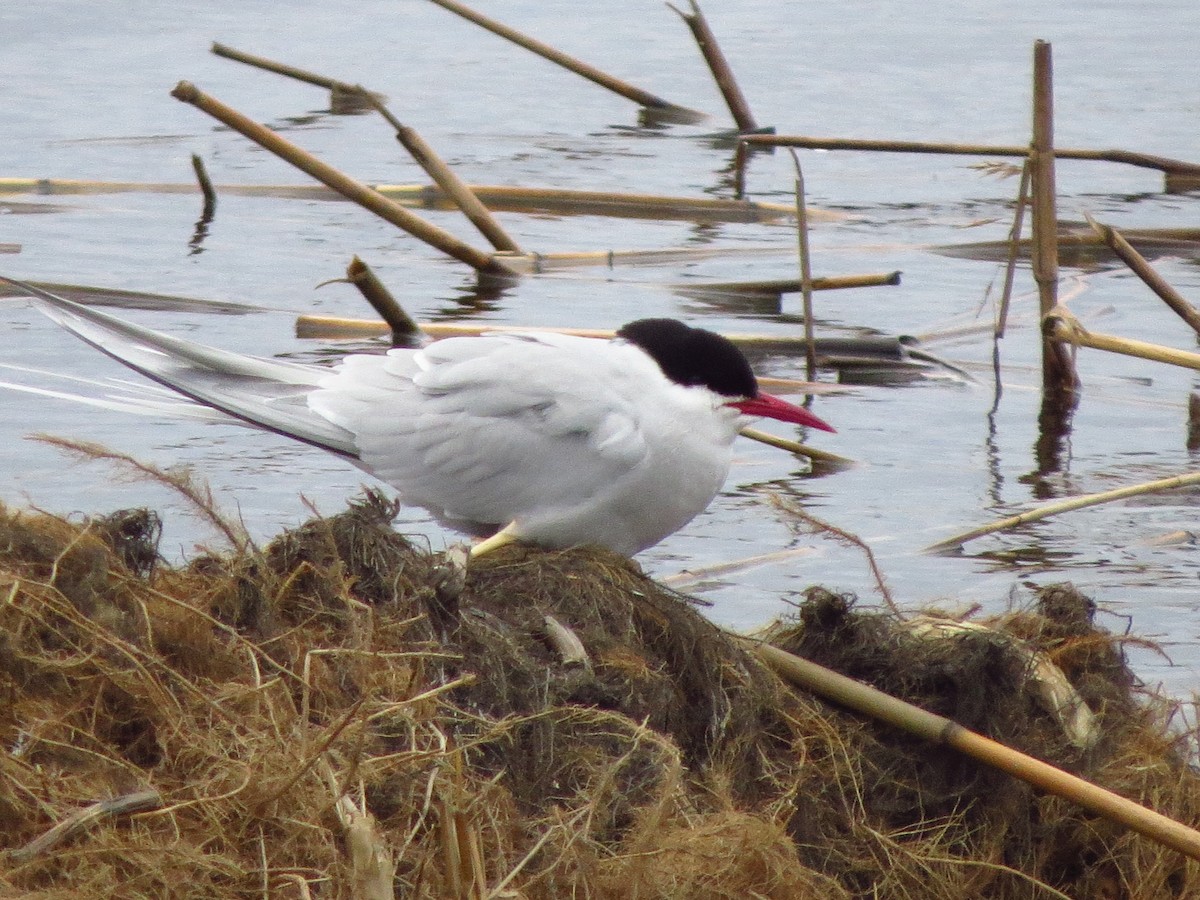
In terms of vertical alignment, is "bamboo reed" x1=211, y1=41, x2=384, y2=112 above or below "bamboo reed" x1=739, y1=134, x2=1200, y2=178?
above

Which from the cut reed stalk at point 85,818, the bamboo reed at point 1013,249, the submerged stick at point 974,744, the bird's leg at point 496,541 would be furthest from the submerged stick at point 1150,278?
the cut reed stalk at point 85,818

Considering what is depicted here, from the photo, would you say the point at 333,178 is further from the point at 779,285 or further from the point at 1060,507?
the point at 1060,507

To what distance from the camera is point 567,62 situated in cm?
1018

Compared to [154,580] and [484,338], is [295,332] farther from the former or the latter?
[154,580]

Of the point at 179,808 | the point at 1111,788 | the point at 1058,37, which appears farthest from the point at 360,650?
the point at 1058,37

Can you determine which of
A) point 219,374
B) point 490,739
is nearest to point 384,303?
point 219,374

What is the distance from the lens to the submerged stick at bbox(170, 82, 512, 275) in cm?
676

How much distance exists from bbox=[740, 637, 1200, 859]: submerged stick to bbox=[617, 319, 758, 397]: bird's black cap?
2.44ft

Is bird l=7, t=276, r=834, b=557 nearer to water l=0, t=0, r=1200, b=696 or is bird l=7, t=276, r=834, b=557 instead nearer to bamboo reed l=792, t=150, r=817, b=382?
water l=0, t=0, r=1200, b=696

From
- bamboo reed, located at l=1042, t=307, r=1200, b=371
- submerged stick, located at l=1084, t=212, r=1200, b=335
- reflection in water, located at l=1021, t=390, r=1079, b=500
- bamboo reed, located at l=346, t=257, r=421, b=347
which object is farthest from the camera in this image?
reflection in water, located at l=1021, t=390, r=1079, b=500

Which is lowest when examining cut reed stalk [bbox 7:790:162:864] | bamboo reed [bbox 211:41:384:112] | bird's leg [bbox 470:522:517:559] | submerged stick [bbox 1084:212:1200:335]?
bird's leg [bbox 470:522:517:559]

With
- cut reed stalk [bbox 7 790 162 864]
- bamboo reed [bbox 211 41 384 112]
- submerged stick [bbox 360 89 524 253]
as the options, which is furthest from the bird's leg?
bamboo reed [bbox 211 41 384 112]

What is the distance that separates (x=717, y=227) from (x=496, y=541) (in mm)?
5065

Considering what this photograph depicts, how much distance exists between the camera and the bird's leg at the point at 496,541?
13.4ft
